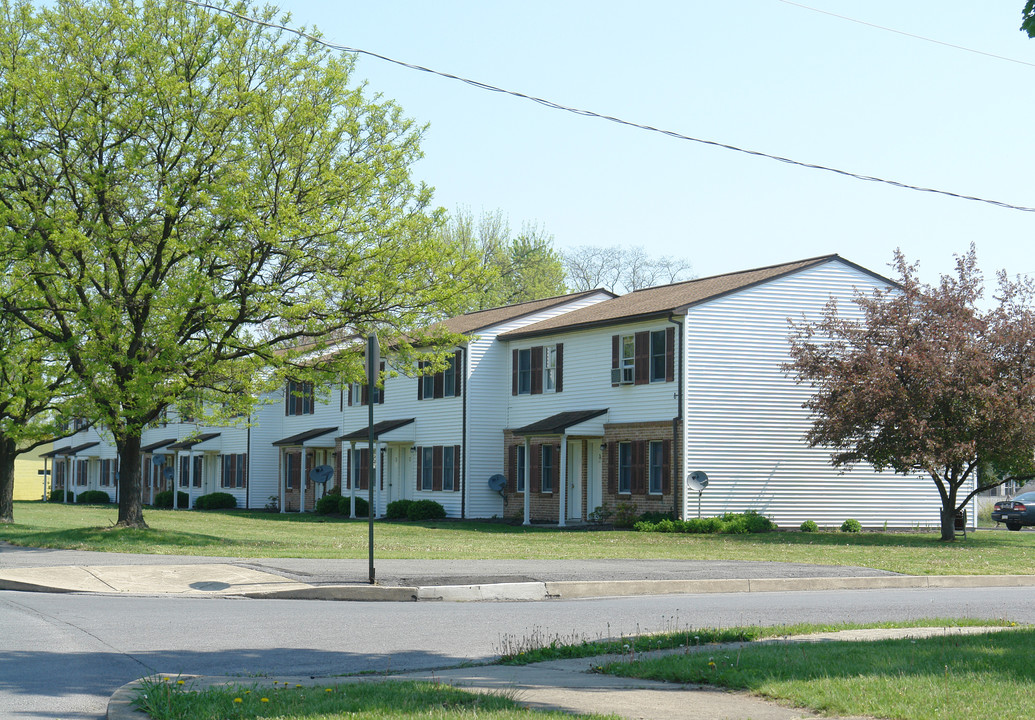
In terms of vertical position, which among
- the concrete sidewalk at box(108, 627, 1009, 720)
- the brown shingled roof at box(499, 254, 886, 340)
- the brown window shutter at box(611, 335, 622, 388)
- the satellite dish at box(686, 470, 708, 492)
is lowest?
the concrete sidewalk at box(108, 627, 1009, 720)

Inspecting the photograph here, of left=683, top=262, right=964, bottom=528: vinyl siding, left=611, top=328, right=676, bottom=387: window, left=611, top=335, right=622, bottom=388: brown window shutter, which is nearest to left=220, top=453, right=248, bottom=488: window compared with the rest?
left=611, top=335, right=622, bottom=388: brown window shutter

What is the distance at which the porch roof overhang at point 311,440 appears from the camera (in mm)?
48062

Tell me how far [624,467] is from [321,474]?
48.8 feet

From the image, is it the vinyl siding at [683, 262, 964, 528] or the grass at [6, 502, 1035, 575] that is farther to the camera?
the vinyl siding at [683, 262, 964, 528]

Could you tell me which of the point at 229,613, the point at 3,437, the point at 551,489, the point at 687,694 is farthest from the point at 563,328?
the point at 687,694

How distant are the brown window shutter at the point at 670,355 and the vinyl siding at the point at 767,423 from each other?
1.59ft

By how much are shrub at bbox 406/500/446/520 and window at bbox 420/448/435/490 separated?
69.1 inches

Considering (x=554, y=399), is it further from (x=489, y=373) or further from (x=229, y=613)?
(x=229, y=613)

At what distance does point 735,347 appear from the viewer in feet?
111

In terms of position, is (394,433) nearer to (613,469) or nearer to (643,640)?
(613,469)

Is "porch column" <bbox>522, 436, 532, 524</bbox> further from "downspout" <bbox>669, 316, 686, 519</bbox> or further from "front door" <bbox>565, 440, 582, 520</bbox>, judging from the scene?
"downspout" <bbox>669, 316, 686, 519</bbox>

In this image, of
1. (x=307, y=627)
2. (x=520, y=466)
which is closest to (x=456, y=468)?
(x=520, y=466)

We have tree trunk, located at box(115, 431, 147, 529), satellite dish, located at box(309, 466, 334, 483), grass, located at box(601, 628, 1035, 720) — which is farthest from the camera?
satellite dish, located at box(309, 466, 334, 483)

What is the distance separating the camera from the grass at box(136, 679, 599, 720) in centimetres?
686
